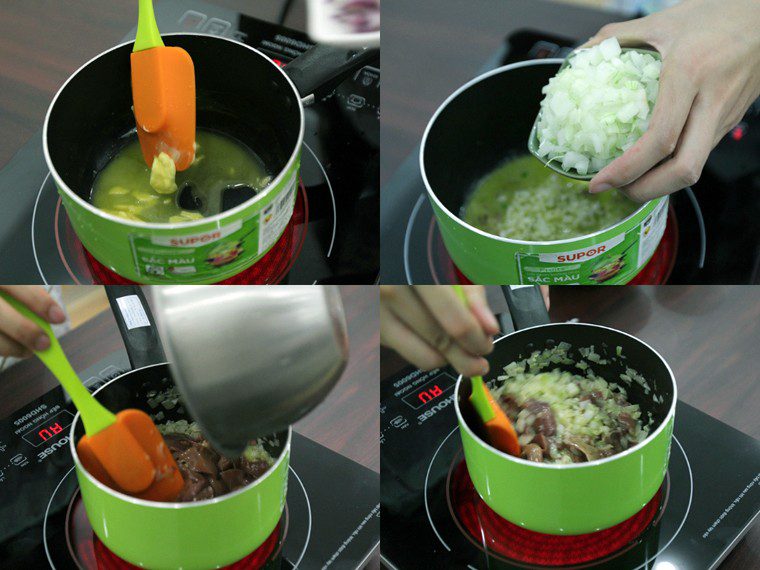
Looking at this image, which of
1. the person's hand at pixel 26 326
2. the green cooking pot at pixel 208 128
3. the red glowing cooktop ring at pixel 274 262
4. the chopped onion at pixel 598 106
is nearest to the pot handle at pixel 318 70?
the green cooking pot at pixel 208 128

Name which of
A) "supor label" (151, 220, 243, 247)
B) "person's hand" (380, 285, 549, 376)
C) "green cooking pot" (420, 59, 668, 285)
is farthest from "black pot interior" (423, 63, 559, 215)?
"supor label" (151, 220, 243, 247)

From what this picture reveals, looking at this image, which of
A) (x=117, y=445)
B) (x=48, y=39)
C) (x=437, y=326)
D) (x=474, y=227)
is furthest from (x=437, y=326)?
(x=48, y=39)

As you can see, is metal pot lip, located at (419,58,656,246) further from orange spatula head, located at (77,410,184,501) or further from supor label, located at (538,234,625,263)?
orange spatula head, located at (77,410,184,501)

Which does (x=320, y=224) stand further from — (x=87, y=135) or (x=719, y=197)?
(x=719, y=197)

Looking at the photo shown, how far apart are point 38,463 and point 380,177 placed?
17.5 inches

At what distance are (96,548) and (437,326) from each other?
14.3 inches

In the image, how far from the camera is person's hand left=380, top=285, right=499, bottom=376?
80cm

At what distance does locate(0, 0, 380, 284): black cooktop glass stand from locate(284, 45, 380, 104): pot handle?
58 millimetres

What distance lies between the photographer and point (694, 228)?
91 centimetres

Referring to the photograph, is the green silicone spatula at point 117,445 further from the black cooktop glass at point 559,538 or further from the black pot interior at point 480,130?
the black pot interior at point 480,130

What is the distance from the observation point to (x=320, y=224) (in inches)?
35.8

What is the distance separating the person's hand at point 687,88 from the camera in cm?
73

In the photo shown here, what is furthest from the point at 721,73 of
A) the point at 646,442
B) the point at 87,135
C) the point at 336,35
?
the point at 87,135

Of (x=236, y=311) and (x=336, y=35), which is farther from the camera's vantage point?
(x=336, y=35)
